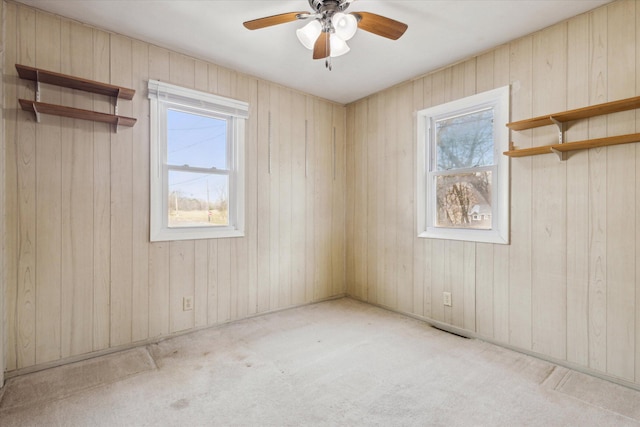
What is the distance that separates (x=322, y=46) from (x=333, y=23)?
25 cm

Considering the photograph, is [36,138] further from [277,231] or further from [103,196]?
[277,231]

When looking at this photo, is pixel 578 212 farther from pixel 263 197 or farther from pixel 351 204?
pixel 263 197

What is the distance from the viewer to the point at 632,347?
6.59 ft

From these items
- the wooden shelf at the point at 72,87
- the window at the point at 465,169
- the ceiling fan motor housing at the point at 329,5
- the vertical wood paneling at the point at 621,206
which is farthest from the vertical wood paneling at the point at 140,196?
the vertical wood paneling at the point at 621,206

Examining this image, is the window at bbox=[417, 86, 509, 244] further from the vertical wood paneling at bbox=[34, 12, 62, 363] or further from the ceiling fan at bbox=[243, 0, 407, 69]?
the vertical wood paneling at bbox=[34, 12, 62, 363]

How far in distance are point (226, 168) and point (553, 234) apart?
2.85 metres

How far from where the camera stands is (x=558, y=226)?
91.1 inches

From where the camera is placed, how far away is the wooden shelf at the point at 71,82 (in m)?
2.08

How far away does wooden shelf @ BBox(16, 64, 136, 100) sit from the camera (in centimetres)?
208

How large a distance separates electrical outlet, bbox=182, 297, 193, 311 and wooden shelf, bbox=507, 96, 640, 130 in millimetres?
3032

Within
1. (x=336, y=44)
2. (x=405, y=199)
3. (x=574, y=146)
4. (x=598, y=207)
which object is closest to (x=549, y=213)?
(x=598, y=207)

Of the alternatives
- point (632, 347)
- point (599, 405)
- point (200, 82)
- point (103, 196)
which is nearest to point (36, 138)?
point (103, 196)

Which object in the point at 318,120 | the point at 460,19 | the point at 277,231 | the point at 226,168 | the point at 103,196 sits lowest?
the point at 277,231

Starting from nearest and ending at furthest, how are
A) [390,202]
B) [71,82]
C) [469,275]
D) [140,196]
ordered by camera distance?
[71,82] → [140,196] → [469,275] → [390,202]
